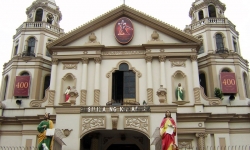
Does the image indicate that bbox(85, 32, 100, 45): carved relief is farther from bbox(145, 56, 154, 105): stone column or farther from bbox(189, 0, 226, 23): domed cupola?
bbox(189, 0, 226, 23): domed cupola

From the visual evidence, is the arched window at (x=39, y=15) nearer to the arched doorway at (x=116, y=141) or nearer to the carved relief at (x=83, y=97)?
the carved relief at (x=83, y=97)

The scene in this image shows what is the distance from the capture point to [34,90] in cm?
2614

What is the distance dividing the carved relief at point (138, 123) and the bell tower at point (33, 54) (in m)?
11.4

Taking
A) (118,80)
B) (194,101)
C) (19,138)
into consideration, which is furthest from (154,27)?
(19,138)

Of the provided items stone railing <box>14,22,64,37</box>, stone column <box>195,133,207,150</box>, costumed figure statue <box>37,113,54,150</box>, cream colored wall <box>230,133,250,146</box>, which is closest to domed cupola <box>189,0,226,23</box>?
cream colored wall <box>230,133,250,146</box>

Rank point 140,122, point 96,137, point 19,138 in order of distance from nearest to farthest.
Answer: point 140,122, point 96,137, point 19,138

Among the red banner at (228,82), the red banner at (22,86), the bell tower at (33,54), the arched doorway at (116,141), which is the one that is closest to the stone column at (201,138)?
the arched doorway at (116,141)

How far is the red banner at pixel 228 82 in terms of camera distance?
82.3ft

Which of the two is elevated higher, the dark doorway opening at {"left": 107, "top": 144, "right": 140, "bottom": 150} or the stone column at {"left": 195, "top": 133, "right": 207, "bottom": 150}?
the stone column at {"left": 195, "top": 133, "right": 207, "bottom": 150}

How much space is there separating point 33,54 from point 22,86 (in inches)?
140

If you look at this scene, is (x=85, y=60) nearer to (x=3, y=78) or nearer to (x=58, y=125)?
(x=58, y=125)

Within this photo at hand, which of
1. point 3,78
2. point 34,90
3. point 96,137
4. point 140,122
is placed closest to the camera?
point 140,122

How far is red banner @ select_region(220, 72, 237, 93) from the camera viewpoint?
82.3 ft

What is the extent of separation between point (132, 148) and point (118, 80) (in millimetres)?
5541
